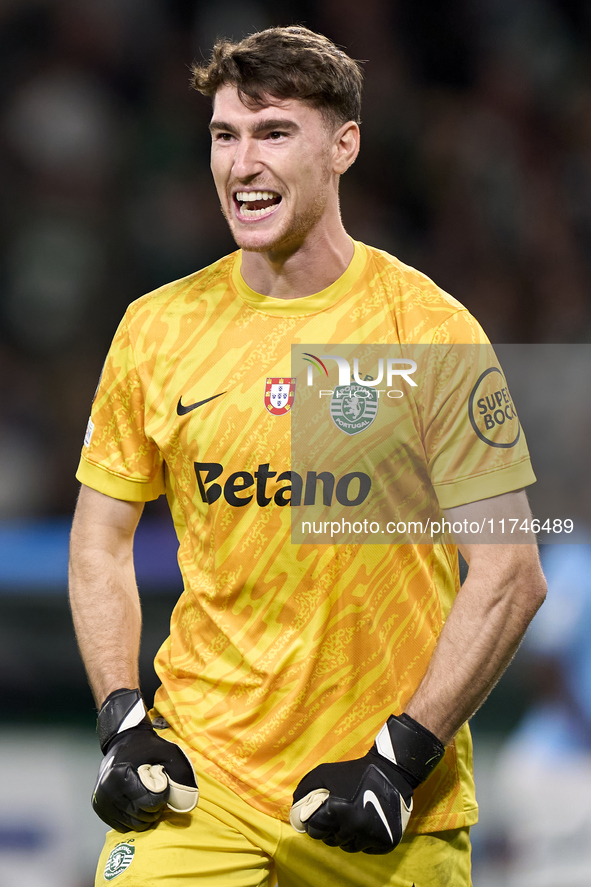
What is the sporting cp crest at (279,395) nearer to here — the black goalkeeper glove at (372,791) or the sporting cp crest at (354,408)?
the sporting cp crest at (354,408)

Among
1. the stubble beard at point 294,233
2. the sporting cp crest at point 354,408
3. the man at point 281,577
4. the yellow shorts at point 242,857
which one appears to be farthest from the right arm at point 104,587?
the stubble beard at point 294,233

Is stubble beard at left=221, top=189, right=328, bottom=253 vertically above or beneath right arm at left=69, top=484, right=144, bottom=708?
above

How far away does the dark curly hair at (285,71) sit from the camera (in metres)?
1.76

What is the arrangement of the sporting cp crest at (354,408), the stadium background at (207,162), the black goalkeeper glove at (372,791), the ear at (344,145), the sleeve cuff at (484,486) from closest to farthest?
1. the black goalkeeper glove at (372,791)
2. the sleeve cuff at (484,486)
3. the sporting cp crest at (354,408)
4. the ear at (344,145)
5. the stadium background at (207,162)

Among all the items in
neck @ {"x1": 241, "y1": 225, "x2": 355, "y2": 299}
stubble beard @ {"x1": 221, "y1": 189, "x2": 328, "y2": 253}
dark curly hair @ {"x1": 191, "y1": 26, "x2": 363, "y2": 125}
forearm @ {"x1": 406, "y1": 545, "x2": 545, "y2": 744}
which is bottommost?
forearm @ {"x1": 406, "y1": 545, "x2": 545, "y2": 744}

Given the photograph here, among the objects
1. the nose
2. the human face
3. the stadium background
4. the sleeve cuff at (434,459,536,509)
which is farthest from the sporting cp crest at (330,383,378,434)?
the stadium background

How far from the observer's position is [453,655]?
1.64 m

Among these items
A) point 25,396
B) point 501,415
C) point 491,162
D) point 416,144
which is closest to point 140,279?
point 25,396

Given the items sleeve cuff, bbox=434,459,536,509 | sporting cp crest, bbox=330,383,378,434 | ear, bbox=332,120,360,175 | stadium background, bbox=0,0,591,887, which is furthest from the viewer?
stadium background, bbox=0,0,591,887

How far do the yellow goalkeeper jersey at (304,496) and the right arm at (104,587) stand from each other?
5cm

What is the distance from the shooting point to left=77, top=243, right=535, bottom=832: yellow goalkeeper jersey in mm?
1705

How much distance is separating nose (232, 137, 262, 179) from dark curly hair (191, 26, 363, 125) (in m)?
0.07

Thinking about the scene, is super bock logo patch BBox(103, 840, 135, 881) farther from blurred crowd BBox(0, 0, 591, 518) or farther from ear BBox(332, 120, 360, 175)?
blurred crowd BBox(0, 0, 591, 518)

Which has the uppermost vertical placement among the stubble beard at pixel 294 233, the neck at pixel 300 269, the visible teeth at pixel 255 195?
the visible teeth at pixel 255 195
